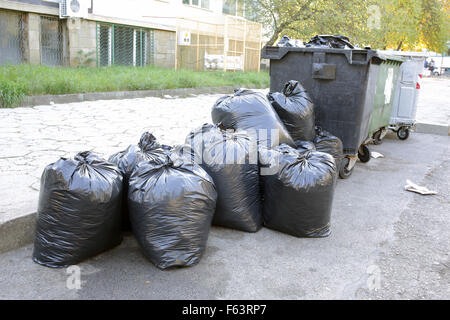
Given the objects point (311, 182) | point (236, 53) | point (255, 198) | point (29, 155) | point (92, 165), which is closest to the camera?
point (92, 165)

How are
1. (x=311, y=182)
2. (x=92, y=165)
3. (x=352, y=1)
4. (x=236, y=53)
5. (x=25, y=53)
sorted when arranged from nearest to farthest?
(x=92, y=165) → (x=311, y=182) → (x=25, y=53) → (x=352, y=1) → (x=236, y=53)

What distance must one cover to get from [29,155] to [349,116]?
3.37m

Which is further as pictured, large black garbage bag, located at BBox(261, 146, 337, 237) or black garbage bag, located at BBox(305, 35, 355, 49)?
black garbage bag, located at BBox(305, 35, 355, 49)

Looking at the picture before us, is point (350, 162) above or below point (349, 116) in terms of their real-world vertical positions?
below

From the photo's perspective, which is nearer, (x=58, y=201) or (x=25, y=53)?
(x=58, y=201)

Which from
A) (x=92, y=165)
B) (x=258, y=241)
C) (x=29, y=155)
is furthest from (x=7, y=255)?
(x=29, y=155)

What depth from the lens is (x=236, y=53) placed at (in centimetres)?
1864

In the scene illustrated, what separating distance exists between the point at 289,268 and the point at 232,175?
0.79 metres

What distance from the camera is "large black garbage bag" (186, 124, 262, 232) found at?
306cm

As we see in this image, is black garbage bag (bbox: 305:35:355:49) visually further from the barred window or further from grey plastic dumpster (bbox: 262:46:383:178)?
the barred window

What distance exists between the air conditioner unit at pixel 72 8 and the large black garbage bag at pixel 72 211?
11.4 metres

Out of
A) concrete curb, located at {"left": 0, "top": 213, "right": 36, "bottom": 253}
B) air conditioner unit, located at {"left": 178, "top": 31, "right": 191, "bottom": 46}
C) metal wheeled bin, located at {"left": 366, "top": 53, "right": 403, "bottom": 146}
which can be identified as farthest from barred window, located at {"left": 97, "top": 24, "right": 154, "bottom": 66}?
concrete curb, located at {"left": 0, "top": 213, "right": 36, "bottom": 253}

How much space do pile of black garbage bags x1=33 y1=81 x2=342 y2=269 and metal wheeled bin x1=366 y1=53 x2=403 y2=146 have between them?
1402mm

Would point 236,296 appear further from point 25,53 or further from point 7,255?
point 25,53
